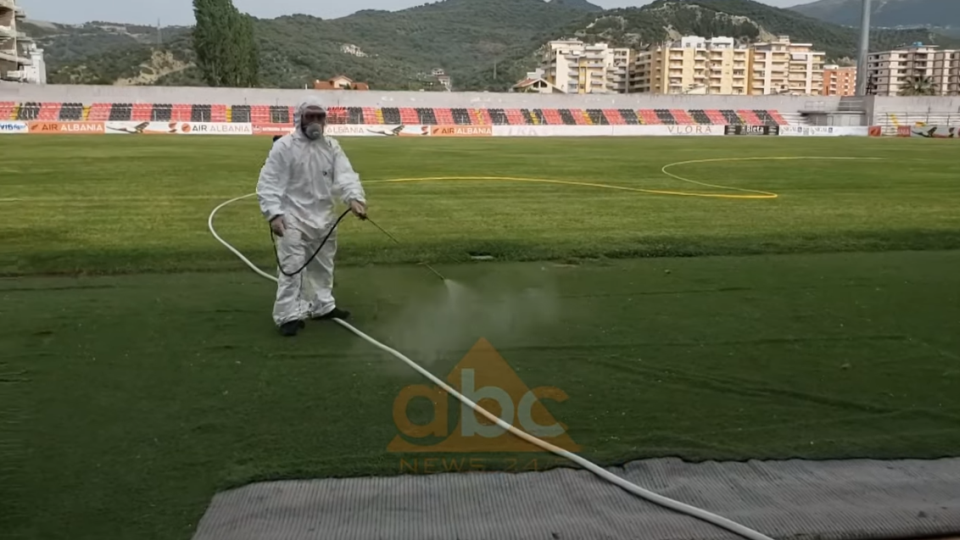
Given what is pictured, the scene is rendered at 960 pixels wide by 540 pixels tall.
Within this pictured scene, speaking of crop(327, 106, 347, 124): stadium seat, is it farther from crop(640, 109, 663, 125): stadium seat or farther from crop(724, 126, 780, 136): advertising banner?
crop(724, 126, 780, 136): advertising banner

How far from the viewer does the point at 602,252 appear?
9.07 metres

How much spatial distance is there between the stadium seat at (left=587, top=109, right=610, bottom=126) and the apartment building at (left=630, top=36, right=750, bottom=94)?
97146 mm

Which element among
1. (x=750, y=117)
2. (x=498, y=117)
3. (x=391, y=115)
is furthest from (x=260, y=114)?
(x=750, y=117)

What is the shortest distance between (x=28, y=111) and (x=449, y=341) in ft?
174

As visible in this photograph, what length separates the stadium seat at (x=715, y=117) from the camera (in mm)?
60500

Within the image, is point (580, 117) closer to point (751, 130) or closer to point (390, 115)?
point (751, 130)

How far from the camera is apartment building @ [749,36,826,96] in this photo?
538 ft

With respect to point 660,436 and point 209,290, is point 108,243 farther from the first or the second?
point 660,436

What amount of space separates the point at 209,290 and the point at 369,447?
3804mm

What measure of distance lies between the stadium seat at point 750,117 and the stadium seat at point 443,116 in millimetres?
20982

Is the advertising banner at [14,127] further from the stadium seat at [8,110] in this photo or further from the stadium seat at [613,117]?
the stadium seat at [613,117]

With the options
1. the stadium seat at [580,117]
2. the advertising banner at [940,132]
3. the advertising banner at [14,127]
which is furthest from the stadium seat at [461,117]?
the advertising banner at [940,132]

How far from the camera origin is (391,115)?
57.5m

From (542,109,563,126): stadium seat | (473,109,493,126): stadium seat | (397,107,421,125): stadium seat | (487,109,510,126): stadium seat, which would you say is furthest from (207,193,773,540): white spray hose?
(542,109,563,126): stadium seat
